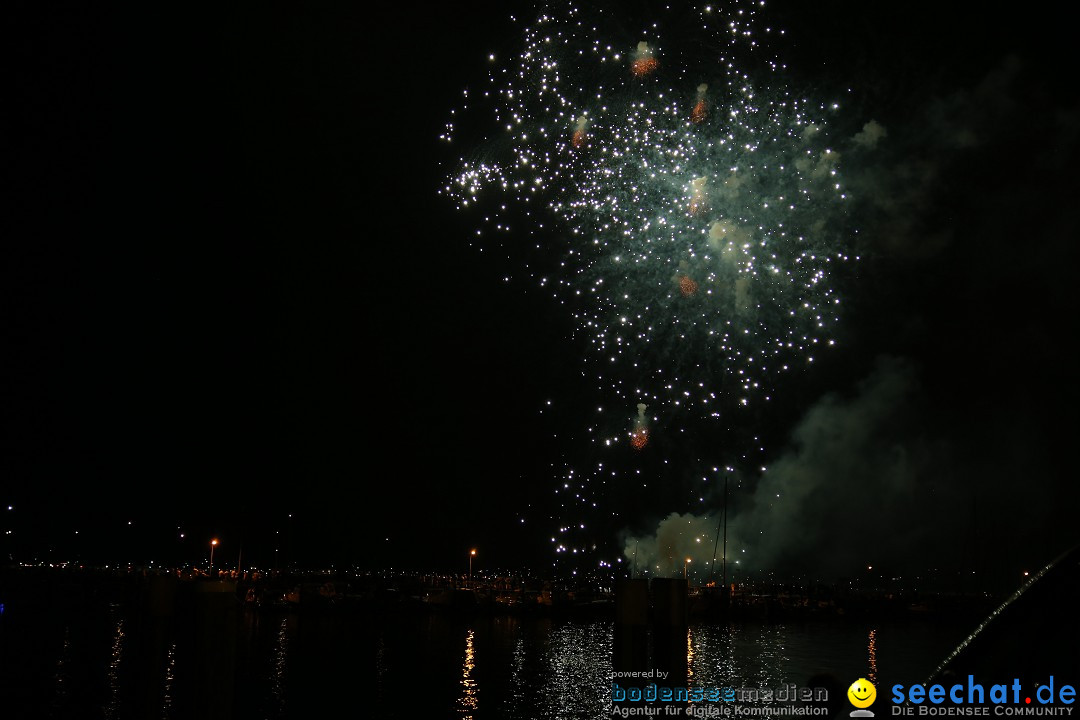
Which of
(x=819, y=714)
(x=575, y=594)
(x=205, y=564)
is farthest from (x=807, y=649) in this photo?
(x=205, y=564)

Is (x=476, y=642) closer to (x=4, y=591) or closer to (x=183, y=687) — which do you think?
(x=183, y=687)

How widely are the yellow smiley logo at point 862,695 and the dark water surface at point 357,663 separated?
19.1 feet

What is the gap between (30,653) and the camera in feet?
91.0

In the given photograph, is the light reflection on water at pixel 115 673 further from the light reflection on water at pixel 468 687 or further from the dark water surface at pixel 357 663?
the light reflection on water at pixel 468 687

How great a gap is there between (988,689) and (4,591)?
6587 centimetres

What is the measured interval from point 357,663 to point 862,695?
1073 inches

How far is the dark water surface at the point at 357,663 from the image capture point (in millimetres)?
11750

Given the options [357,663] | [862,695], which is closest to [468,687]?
[357,663]

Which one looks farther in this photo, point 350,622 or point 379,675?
point 350,622

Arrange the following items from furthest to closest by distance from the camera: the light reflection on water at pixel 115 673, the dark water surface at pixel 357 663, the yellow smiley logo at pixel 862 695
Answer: the light reflection on water at pixel 115 673 < the dark water surface at pixel 357 663 < the yellow smiley logo at pixel 862 695

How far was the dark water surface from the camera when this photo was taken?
38.5 feet

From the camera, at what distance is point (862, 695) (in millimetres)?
3576

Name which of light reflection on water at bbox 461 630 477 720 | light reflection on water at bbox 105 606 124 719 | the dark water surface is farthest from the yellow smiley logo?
light reflection on water at bbox 105 606 124 719

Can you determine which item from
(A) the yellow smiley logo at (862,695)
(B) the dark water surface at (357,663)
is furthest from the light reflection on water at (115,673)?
(A) the yellow smiley logo at (862,695)
